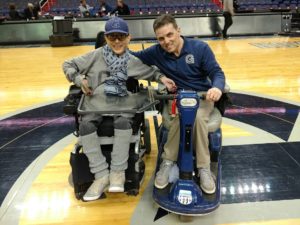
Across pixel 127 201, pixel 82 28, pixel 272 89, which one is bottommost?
pixel 127 201

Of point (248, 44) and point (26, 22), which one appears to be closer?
point (248, 44)

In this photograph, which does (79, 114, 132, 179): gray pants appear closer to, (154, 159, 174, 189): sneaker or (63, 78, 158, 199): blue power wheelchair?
(63, 78, 158, 199): blue power wheelchair

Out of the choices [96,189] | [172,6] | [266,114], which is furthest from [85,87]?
[172,6]

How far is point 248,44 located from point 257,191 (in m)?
6.48

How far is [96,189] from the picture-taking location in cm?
204

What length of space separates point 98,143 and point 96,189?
0.93ft

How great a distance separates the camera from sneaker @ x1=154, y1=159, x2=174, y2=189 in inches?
74.4

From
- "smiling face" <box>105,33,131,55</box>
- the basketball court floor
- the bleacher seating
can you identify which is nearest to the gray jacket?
"smiling face" <box>105,33,131,55</box>

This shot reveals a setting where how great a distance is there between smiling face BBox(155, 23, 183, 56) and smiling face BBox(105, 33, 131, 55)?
23cm

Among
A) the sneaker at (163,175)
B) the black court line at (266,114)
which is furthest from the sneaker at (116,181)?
the black court line at (266,114)

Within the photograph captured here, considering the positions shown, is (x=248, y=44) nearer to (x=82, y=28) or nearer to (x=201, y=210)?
(x=82, y=28)

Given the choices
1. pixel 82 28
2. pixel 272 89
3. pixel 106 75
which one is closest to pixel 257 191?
pixel 106 75

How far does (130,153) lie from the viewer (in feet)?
6.81

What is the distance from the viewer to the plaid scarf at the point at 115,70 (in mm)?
2191
